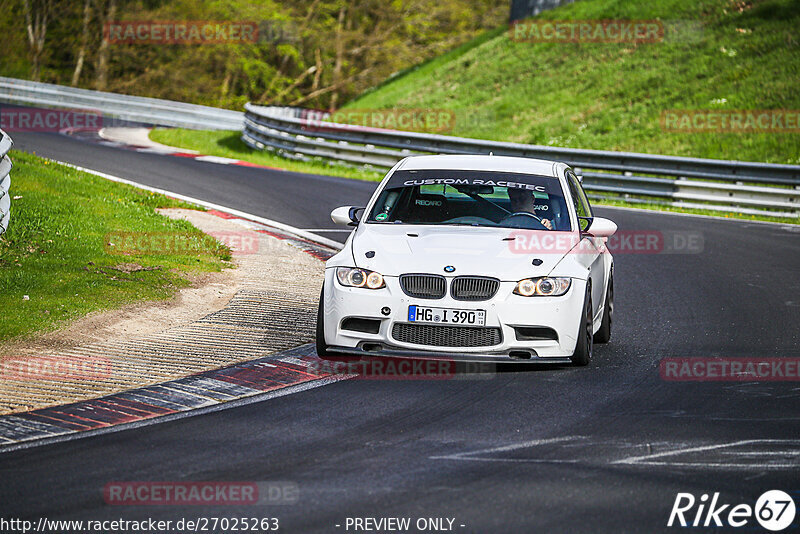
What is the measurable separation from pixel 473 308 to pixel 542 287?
0.59m

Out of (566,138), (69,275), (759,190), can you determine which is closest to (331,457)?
(69,275)

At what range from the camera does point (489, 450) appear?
20.9 feet

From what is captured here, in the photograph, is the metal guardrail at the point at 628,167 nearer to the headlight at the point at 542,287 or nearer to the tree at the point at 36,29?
the headlight at the point at 542,287

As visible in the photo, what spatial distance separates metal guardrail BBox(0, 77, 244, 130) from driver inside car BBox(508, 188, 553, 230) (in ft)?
89.9

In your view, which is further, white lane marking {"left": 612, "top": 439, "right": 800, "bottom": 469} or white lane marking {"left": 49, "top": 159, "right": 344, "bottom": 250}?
white lane marking {"left": 49, "top": 159, "right": 344, "bottom": 250}

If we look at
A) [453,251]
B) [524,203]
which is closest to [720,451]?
[453,251]

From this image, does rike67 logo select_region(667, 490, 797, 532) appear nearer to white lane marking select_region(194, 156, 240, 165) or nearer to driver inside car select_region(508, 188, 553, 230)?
driver inside car select_region(508, 188, 553, 230)

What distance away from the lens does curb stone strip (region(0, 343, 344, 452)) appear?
266 inches

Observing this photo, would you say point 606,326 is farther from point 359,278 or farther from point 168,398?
point 168,398

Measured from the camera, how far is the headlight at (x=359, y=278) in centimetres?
827

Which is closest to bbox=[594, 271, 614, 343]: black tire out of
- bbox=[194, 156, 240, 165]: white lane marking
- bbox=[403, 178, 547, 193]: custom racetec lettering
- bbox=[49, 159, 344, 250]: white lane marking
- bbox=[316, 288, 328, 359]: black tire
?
bbox=[403, 178, 547, 193]: custom racetec lettering

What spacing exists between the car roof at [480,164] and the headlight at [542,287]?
1708 millimetres

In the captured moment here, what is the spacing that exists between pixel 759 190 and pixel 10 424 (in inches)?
689

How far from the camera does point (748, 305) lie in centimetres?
1170
